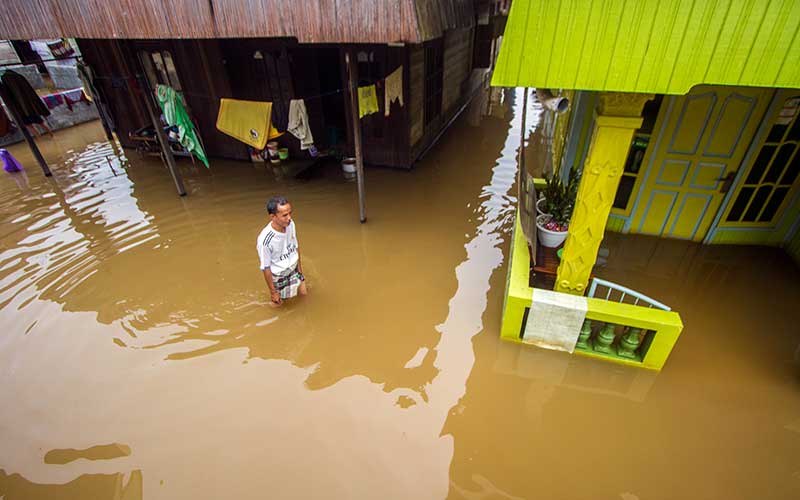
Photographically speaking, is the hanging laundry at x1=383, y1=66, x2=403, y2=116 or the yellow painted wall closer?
the yellow painted wall

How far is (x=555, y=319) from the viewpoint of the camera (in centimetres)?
422

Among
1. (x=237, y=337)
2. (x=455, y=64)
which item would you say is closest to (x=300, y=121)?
(x=237, y=337)

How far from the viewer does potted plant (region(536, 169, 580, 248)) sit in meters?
5.16

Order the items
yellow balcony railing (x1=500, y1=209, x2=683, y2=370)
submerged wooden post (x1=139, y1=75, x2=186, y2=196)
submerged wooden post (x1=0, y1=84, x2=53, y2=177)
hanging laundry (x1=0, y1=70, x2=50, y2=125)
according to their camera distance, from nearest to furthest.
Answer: yellow balcony railing (x1=500, y1=209, x2=683, y2=370) < submerged wooden post (x1=139, y1=75, x2=186, y2=196) < submerged wooden post (x1=0, y1=84, x2=53, y2=177) < hanging laundry (x1=0, y1=70, x2=50, y2=125)

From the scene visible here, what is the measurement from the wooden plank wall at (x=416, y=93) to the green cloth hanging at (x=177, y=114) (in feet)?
15.1

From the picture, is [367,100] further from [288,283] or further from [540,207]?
[288,283]

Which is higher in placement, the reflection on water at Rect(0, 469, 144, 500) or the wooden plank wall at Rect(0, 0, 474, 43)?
the wooden plank wall at Rect(0, 0, 474, 43)

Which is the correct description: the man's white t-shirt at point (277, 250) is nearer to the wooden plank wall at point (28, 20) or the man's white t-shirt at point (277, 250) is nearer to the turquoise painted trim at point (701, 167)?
the wooden plank wall at point (28, 20)

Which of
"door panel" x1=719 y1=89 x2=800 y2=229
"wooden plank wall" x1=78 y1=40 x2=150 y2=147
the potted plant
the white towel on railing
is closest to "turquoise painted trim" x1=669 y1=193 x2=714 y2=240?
"door panel" x1=719 y1=89 x2=800 y2=229

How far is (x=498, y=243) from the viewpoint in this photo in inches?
257

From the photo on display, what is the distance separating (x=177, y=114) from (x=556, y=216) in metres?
7.48

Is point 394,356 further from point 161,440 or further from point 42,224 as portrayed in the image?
point 42,224

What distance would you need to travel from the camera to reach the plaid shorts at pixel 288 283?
15.6 feet

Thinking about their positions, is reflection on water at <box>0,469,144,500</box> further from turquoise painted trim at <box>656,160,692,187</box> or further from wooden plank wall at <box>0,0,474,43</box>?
turquoise painted trim at <box>656,160,692,187</box>
